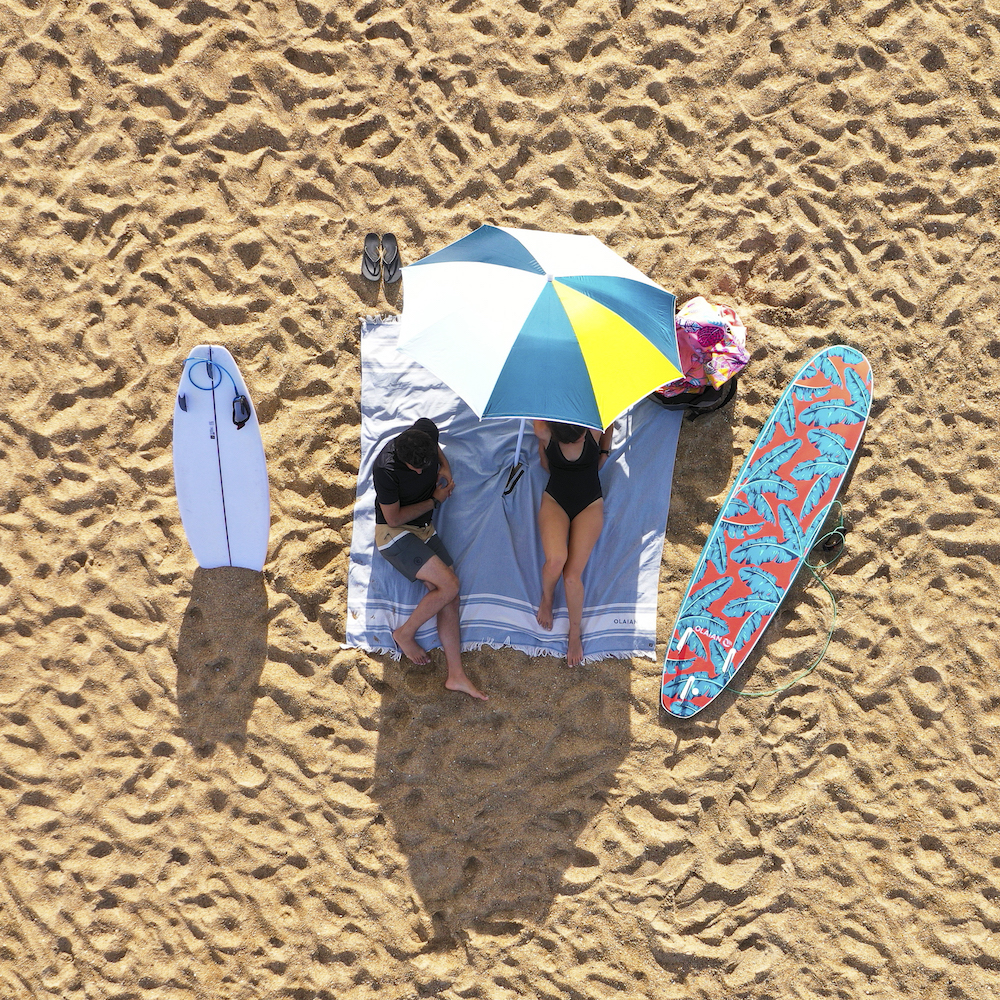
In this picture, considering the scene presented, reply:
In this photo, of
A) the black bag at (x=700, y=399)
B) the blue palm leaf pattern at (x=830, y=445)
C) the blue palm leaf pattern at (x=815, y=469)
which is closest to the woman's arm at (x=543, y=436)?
the black bag at (x=700, y=399)

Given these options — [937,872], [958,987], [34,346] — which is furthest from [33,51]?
[958,987]

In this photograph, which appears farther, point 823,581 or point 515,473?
point 823,581

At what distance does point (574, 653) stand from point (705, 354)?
189 cm

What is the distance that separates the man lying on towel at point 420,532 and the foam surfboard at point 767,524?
1335 millimetres

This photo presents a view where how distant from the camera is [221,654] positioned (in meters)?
4.46

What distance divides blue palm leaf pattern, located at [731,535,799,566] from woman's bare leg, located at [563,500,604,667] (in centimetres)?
92

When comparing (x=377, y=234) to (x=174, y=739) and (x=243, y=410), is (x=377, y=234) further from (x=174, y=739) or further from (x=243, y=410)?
(x=174, y=739)

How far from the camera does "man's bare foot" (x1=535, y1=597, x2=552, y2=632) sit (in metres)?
4.39

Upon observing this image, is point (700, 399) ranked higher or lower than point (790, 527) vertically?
higher

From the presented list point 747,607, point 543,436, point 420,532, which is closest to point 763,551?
point 747,607

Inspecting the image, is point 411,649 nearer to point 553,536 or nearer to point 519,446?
point 553,536

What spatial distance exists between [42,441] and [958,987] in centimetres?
633

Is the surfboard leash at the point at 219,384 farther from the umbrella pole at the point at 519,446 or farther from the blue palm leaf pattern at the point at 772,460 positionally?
the blue palm leaf pattern at the point at 772,460

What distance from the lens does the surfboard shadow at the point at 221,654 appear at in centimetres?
443
